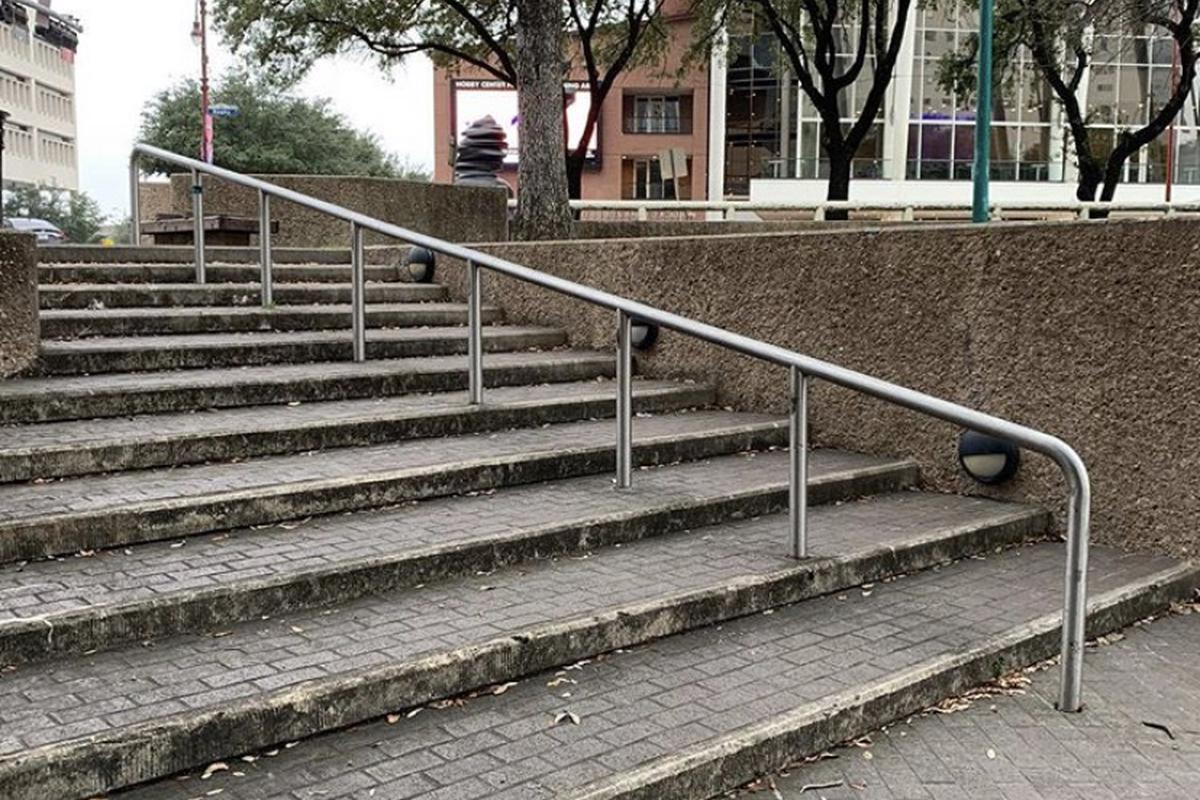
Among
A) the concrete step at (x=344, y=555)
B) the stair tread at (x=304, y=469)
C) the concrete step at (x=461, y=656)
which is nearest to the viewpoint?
the concrete step at (x=461, y=656)

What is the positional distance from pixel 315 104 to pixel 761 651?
4626cm

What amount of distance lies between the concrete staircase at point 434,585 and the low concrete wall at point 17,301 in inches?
6.5

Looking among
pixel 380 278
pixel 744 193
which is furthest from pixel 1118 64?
pixel 380 278

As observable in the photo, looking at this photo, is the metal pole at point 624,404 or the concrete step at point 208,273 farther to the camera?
the concrete step at point 208,273

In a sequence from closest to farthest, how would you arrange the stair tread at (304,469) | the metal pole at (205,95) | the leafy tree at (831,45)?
1. the stair tread at (304,469)
2. the leafy tree at (831,45)
3. the metal pole at (205,95)

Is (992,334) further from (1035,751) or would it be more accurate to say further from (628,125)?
(628,125)

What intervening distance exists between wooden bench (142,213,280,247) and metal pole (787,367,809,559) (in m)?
6.77

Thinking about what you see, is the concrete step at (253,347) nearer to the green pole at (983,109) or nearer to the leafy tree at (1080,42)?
the green pole at (983,109)

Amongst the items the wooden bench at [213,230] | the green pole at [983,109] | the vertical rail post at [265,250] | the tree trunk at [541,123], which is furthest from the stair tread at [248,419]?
the green pole at [983,109]

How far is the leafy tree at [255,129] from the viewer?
1620 inches

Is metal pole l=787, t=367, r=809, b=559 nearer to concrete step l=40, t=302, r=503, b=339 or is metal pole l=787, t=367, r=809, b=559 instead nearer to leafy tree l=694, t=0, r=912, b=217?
concrete step l=40, t=302, r=503, b=339

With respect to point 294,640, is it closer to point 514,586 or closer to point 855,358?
point 514,586

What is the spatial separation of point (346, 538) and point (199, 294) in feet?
13.2

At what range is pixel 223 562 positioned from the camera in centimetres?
414
